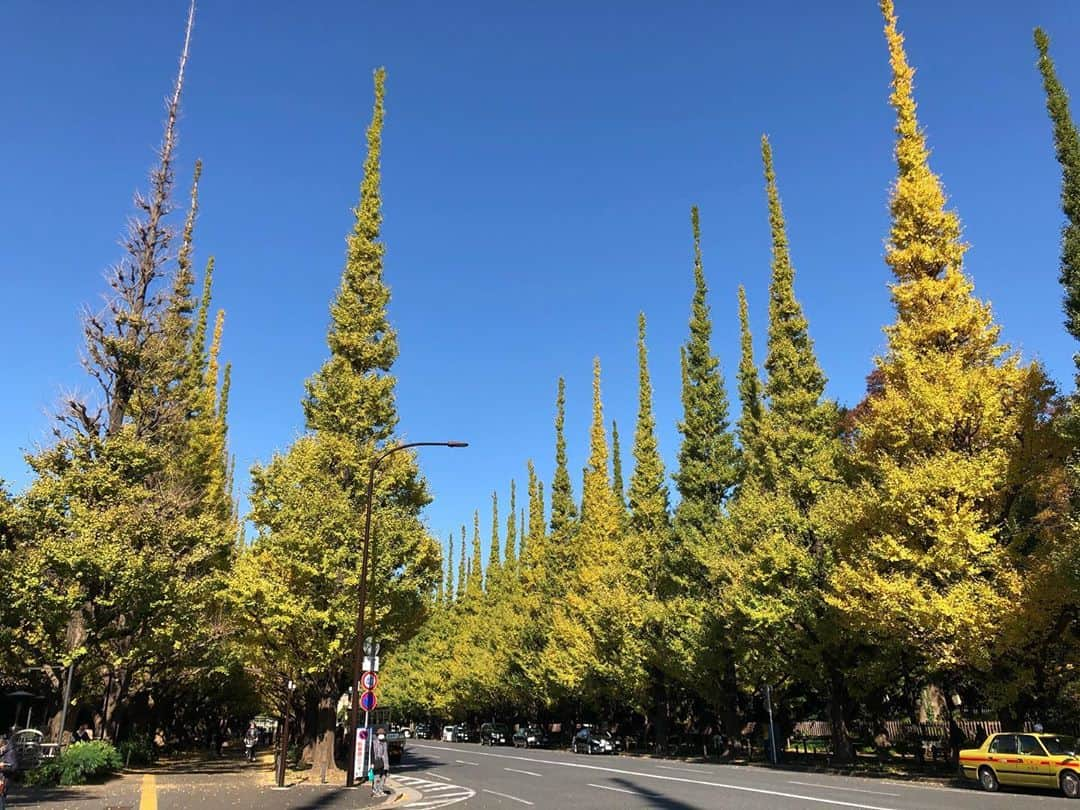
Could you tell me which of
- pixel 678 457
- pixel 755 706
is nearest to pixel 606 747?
pixel 755 706

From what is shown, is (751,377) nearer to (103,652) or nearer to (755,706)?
(755,706)

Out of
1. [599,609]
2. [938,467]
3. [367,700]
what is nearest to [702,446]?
[599,609]

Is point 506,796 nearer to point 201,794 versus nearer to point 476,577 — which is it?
point 201,794

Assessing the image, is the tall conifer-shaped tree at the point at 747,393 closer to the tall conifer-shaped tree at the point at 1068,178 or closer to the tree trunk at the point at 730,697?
the tree trunk at the point at 730,697

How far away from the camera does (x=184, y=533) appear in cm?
2231

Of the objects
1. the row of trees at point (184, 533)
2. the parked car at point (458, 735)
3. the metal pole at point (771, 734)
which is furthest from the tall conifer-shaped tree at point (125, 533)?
the parked car at point (458, 735)

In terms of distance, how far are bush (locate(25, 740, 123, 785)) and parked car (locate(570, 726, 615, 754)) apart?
86.5ft

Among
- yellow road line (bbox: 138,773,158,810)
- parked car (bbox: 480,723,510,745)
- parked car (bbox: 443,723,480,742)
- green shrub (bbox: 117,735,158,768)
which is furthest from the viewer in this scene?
parked car (bbox: 443,723,480,742)

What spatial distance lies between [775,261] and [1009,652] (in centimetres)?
1635

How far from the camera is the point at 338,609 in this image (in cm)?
2148

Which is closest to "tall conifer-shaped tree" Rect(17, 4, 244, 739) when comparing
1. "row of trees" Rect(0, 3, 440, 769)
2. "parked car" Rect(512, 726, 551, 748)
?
"row of trees" Rect(0, 3, 440, 769)

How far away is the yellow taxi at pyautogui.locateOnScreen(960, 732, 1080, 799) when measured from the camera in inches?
616

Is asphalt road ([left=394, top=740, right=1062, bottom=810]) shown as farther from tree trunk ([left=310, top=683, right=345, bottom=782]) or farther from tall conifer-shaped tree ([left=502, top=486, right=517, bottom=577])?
tall conifer-shaped tree ([left=502, top=486, right=517, bottom=577])

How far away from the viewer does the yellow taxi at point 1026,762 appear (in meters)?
15.6
